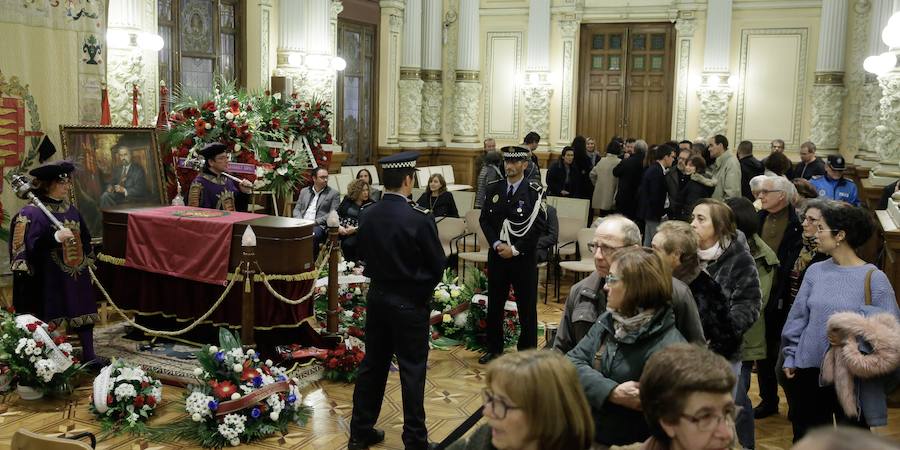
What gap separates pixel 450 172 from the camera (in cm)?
1691

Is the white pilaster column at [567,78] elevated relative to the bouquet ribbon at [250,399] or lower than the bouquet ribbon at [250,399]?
elevated

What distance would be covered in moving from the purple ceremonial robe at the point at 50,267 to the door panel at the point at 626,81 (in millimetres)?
12477

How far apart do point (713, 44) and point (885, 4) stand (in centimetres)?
348

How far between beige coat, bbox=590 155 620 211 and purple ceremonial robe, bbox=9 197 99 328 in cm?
802

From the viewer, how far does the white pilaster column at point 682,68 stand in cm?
1630

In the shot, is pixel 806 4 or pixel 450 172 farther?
pixel 450 172

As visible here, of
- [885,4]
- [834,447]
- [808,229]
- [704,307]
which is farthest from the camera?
[885,4]

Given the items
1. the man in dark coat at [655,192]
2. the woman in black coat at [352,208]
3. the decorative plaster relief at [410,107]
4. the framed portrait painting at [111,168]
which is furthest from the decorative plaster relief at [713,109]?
the framed portrait painting at [111,168]

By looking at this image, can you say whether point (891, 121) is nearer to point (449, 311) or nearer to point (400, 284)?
point (449, 311)

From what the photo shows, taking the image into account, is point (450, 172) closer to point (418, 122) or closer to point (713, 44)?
point (418, 122)

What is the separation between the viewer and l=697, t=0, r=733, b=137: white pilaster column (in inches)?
628

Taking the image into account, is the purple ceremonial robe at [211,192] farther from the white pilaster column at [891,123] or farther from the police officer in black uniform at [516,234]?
the white pilaster column at [891,123]

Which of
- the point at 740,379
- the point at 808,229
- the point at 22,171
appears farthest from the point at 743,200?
the point at 22,171

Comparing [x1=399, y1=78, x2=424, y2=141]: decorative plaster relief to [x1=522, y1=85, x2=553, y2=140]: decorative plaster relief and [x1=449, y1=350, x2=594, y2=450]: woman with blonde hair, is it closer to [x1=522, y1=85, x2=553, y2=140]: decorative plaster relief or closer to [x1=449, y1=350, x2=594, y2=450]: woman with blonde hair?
[x1=522, y1=85, x2=553, y2=140]: decorative plaster relief
